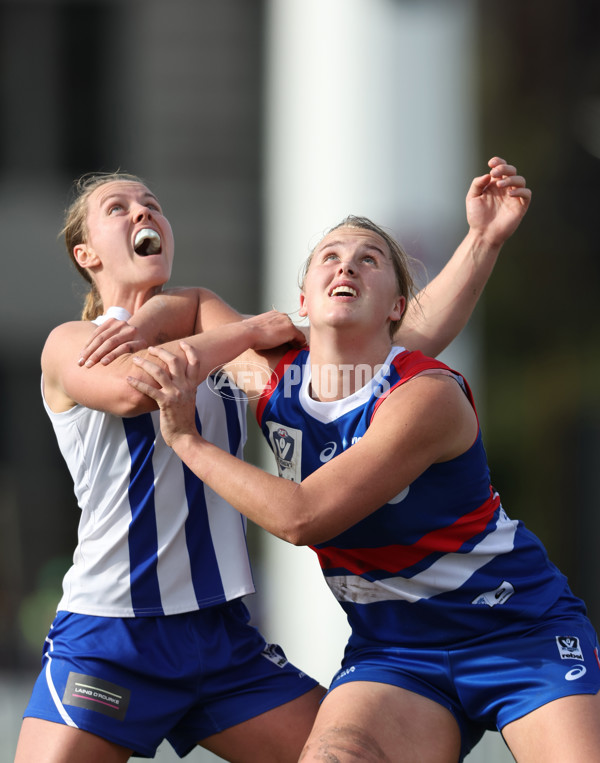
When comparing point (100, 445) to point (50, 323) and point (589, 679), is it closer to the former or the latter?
point (589, 679)

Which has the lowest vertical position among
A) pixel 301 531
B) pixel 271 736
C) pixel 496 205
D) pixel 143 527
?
pixel 271 736

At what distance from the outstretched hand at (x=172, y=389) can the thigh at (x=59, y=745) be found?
86 cm

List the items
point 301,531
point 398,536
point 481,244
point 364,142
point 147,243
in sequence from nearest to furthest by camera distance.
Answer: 1. point 301,531
2. point 398,536
3. point 147,243
4. point 481,244
5. point 364,142

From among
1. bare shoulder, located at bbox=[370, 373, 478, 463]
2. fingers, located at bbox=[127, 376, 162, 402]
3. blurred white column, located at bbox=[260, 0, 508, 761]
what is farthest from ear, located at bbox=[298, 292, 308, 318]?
blurred white column, located at bbox=[260, 0, 508, 761]

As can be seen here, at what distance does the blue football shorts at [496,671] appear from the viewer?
2.94m

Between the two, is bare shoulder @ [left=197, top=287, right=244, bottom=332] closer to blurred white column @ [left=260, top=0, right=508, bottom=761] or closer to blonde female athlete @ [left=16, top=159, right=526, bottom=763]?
blonde female athlete @ [left=16, top=159, right=526, bottom=763]

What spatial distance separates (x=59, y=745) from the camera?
294cm

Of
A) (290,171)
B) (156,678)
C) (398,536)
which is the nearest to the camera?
(398,536)

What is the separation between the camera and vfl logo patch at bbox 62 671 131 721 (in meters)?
3.01

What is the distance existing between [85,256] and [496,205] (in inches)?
53.4

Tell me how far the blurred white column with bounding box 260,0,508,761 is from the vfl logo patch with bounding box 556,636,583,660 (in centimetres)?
500

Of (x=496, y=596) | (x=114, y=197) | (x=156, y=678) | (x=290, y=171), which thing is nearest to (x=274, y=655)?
(x=156, y=678)

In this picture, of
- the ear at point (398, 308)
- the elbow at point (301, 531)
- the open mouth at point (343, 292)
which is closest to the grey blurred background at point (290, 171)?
the ear at point (398, 308)

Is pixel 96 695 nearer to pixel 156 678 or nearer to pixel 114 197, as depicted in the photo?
pixel 156 678
